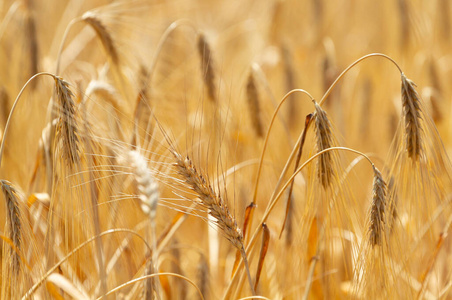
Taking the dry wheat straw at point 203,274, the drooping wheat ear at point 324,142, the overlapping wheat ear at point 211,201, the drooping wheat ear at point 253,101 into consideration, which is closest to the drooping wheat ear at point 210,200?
the overlapping wheat ear at point 211,201

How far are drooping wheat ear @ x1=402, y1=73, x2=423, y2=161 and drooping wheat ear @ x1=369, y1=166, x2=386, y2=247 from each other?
0.13m

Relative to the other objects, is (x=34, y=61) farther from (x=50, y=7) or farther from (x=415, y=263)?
(x=50, y=7)

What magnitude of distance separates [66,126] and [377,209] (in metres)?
0.69

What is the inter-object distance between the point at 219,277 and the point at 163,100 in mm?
715

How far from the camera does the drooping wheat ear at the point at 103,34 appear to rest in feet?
5.36

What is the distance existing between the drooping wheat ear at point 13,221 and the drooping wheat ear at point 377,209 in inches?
29.5

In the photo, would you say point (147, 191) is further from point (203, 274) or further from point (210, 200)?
point (203, 274)

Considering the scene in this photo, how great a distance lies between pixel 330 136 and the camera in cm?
115

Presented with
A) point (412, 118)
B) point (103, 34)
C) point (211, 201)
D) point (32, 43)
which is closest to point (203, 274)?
point (211, 201)

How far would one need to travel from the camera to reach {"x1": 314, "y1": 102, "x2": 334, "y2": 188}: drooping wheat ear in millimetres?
1117

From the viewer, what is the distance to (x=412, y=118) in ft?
3.66

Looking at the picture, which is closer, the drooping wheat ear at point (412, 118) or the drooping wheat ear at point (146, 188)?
the drooping wheat ear at point (146, 188)

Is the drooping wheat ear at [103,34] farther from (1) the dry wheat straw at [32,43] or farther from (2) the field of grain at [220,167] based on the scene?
(1) the dry wheat straw at [32,43]

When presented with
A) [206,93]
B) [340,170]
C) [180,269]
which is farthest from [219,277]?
[340,170]
